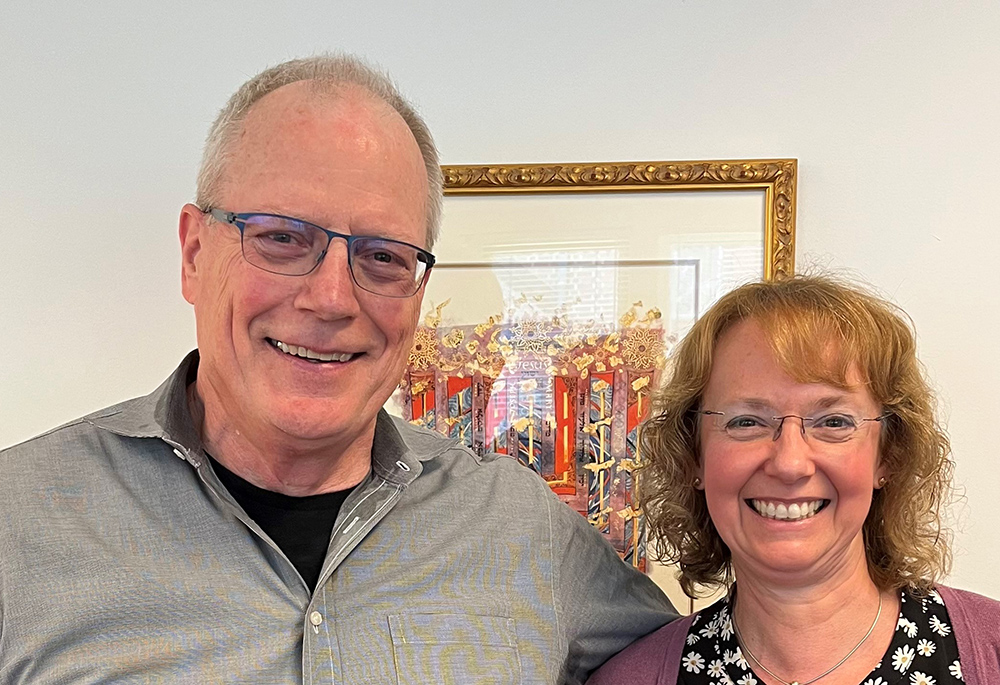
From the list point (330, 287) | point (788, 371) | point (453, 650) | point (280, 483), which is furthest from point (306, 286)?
point (788, 371)

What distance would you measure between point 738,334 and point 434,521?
20.5 inches

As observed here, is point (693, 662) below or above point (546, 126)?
below

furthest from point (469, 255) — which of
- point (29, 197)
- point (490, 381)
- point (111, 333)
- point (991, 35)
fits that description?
point (991, 35)

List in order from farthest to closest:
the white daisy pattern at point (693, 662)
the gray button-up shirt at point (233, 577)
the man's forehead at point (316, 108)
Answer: the white daisy pattern at point (693, 662) < the man's forehead at point (316, 108) < the gray button-up shirt at point (233, 577)

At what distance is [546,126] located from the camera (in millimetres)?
1933

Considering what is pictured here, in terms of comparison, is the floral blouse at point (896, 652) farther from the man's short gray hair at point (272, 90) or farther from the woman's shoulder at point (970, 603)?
the man's short gray hair at point (272, 90)

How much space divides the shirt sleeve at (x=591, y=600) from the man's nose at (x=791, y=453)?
358 mm

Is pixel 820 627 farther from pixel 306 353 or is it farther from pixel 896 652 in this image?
pixel 306 353

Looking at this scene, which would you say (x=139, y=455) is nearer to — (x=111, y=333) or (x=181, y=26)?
(x=111, y=333)

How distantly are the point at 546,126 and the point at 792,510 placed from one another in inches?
38.8

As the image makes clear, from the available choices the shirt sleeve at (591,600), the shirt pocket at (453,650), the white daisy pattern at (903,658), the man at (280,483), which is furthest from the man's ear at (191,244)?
the white daisy pattern at (903,658)

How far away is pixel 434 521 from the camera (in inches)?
53.3

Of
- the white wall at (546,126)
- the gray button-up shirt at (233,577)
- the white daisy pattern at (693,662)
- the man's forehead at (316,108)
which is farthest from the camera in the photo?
the white wall at (546,126)

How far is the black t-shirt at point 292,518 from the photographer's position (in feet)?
4.09
